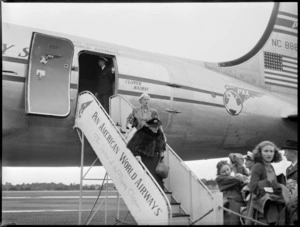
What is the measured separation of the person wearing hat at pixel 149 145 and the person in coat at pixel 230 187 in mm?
1029

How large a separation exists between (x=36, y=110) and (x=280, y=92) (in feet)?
31.4

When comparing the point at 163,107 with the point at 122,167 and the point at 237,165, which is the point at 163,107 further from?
the point at 122,167

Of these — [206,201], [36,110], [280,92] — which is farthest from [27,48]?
[280,92]

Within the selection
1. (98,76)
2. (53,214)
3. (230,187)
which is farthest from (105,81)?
(53,214)

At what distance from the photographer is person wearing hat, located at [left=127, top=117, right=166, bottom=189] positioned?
6344mm

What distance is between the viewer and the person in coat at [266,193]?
517 cm

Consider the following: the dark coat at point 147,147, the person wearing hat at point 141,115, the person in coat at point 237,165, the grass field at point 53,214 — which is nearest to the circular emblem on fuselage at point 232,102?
the grass field at point 53,214

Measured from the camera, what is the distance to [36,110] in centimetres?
822

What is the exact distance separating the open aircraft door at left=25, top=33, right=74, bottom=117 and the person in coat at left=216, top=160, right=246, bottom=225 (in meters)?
3.81

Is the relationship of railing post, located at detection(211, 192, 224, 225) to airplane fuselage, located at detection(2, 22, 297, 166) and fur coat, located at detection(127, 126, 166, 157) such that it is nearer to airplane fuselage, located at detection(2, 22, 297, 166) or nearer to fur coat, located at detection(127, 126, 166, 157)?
fur coat, located at detection(127, 126, 166, 157)

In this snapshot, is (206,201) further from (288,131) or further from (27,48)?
(288,131)

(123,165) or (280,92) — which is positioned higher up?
(280,92)

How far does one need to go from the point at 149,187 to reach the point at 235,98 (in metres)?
6.75

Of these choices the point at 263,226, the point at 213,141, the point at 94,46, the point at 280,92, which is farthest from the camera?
the point at 280,92
